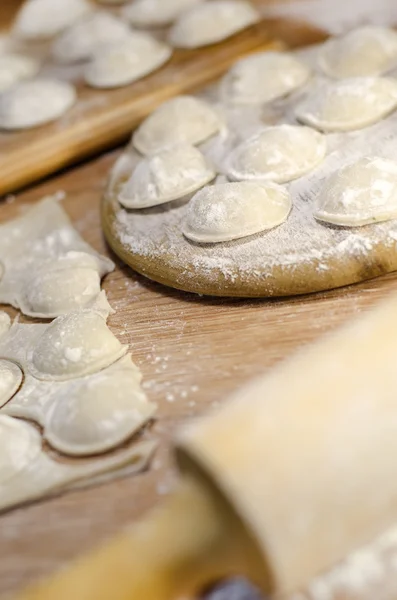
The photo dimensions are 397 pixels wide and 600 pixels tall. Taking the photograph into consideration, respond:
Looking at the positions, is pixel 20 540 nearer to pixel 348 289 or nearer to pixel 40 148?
pixel 348 289

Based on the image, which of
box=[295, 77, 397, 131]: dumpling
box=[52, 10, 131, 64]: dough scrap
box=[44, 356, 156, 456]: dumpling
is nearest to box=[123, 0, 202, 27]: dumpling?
box=[52, 10, 131, 64]: dough scrap

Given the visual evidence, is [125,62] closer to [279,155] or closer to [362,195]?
[279,155]

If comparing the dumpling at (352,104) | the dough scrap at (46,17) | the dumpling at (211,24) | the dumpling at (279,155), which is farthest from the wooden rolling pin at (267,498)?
the dough scrap at (46,17)

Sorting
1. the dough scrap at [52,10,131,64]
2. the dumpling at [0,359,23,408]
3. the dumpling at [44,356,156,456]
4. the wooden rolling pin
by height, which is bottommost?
the dumpling at [0,359,23,408]

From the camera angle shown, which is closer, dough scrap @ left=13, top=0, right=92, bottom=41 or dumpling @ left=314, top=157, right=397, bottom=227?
dumpling @ left=314, top=157, right=397, bottom=227

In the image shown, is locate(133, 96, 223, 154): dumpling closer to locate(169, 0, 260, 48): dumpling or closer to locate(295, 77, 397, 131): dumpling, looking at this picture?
locate(295, 77, 397, 131): dumpling

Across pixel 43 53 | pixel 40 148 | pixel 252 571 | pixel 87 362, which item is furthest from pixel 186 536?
pixel 43 53

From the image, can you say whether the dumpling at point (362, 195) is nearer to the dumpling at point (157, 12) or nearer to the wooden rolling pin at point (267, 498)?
the wooden rolling pin at point (267, 498)
